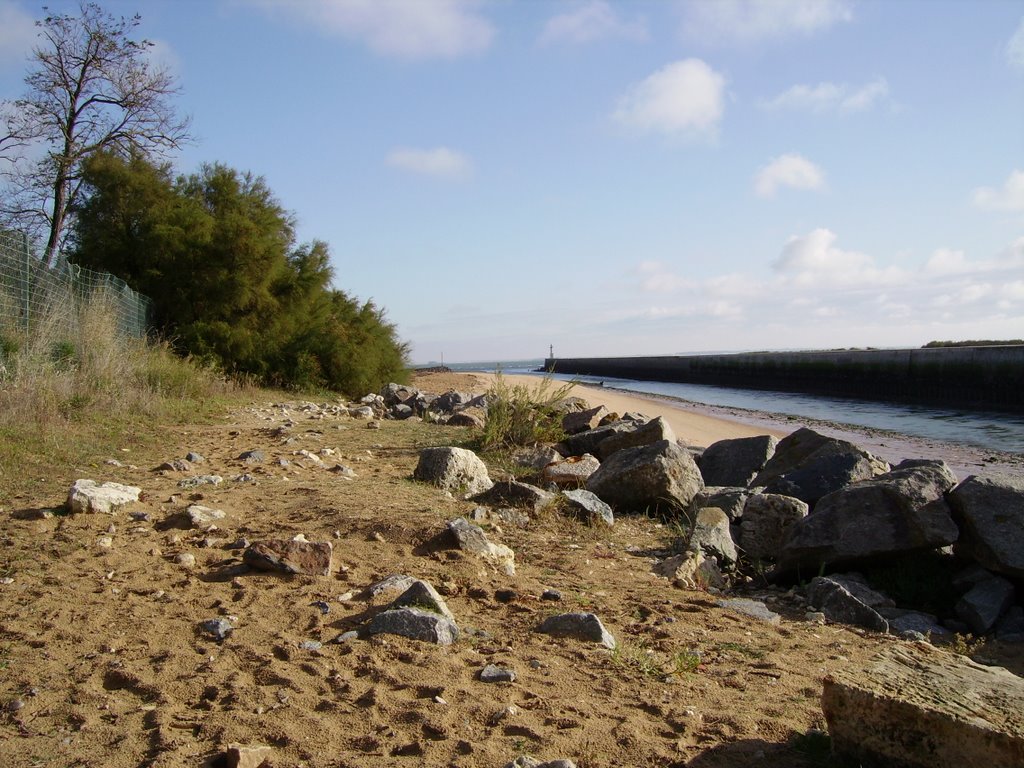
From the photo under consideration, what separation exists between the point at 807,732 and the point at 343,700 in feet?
5.00

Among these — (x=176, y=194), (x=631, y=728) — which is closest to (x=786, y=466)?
(x=631, y=728)

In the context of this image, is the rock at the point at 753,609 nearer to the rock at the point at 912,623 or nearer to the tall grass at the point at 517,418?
the rock at the point at 912,623

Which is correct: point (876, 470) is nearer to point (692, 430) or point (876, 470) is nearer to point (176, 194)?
point (692, 430)

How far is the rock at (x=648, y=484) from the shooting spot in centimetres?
664

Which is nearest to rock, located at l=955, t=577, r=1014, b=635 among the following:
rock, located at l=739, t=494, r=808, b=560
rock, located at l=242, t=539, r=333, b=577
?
rock, located at l=739, t=494, r=808, b=560

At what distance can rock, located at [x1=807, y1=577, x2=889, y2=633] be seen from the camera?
422 centimetres

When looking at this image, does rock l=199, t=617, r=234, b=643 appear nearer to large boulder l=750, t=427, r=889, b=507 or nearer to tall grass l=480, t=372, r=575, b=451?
large boulder l=750, t=427, r=889, b=507

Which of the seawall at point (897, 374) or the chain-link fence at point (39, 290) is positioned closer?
the chain-link fence at point (39, 290)

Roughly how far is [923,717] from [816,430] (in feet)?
39.4

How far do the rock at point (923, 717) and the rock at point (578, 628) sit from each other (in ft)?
3.44

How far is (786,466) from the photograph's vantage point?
7.83 meters

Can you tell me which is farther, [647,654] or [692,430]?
[692,430]

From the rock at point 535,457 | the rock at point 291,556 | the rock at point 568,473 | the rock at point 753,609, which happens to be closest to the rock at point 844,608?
the rock at point 753,609

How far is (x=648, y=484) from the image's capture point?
21.8ft
